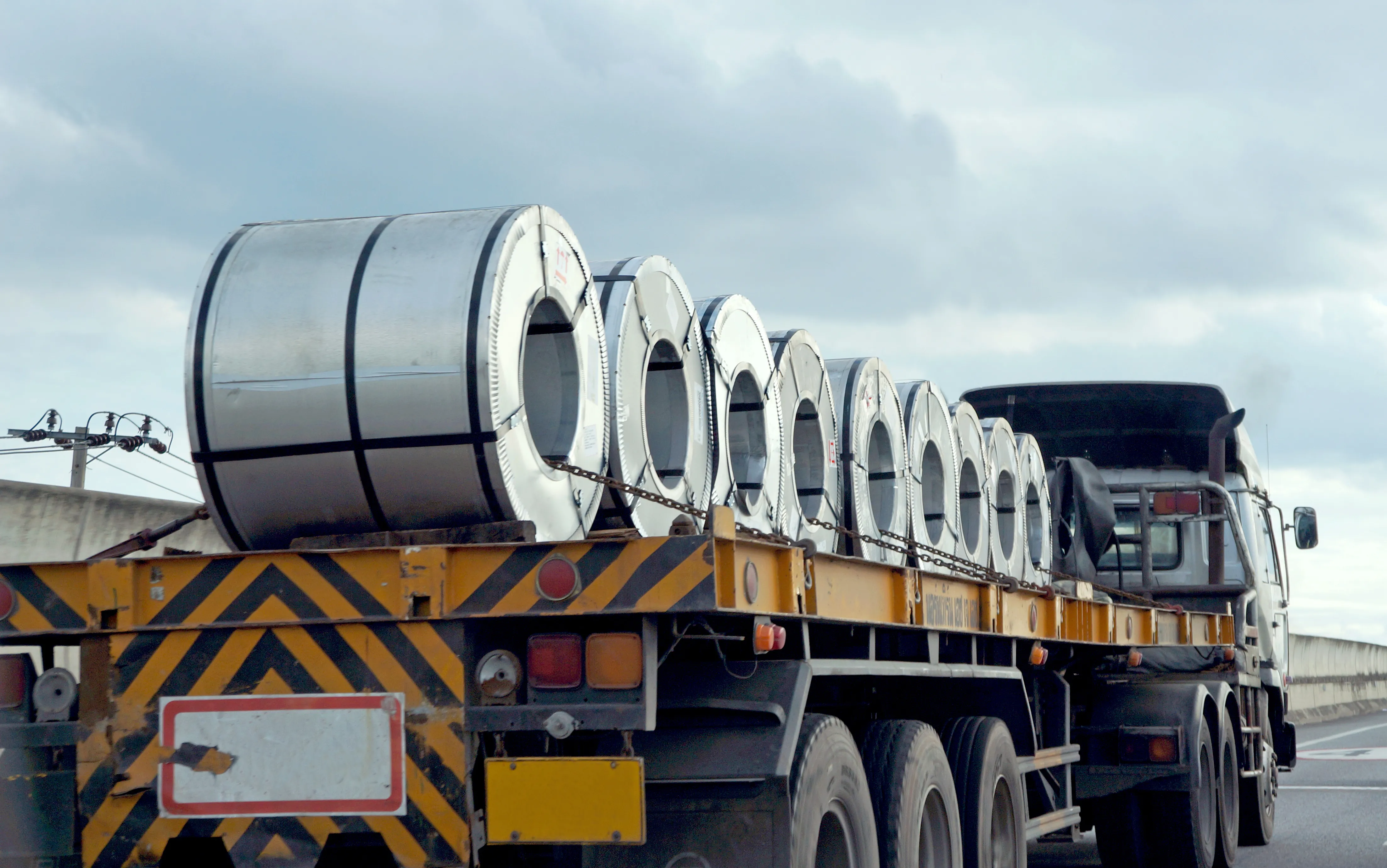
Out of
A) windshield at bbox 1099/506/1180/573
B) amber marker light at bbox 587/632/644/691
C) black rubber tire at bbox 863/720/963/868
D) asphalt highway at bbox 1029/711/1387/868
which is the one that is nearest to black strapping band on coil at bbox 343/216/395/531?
amber marker light at bbox 587/632/644/691

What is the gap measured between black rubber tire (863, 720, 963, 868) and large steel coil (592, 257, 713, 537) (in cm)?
110

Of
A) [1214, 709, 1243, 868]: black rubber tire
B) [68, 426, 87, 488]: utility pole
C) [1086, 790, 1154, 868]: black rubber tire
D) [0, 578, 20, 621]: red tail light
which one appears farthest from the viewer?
[68, 426, 87, 488]: utility pole

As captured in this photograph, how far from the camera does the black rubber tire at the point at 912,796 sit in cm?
543

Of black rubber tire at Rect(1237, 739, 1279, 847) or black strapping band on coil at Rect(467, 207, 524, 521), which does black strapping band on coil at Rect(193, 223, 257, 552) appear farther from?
black rubber tire at Rect(1237, 739, 1279, 847)

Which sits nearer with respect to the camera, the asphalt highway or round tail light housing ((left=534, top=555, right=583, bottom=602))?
round tail light housing ((left=534, top=555, right=583, bottom=602))

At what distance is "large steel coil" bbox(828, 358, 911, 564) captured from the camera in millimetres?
7824

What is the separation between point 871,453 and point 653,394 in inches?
92.3

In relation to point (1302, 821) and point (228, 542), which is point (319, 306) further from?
point (1302, 821)

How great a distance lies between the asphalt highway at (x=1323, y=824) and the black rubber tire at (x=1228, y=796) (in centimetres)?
33

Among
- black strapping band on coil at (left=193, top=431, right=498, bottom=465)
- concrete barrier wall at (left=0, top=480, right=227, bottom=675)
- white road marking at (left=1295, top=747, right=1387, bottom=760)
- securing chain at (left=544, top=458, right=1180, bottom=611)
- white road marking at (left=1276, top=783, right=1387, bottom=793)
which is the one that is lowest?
white road marking at (left=1295, top=747, right=1387, bottom=760)

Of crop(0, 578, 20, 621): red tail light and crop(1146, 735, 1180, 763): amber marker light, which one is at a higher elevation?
crop(0, 578, 20, 621): red tail light

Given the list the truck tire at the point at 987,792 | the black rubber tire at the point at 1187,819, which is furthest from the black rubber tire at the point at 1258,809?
the truck tire at the point at 987,792

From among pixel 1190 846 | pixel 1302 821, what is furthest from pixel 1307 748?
pixel 1190 846

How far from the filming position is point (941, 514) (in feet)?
30.3
